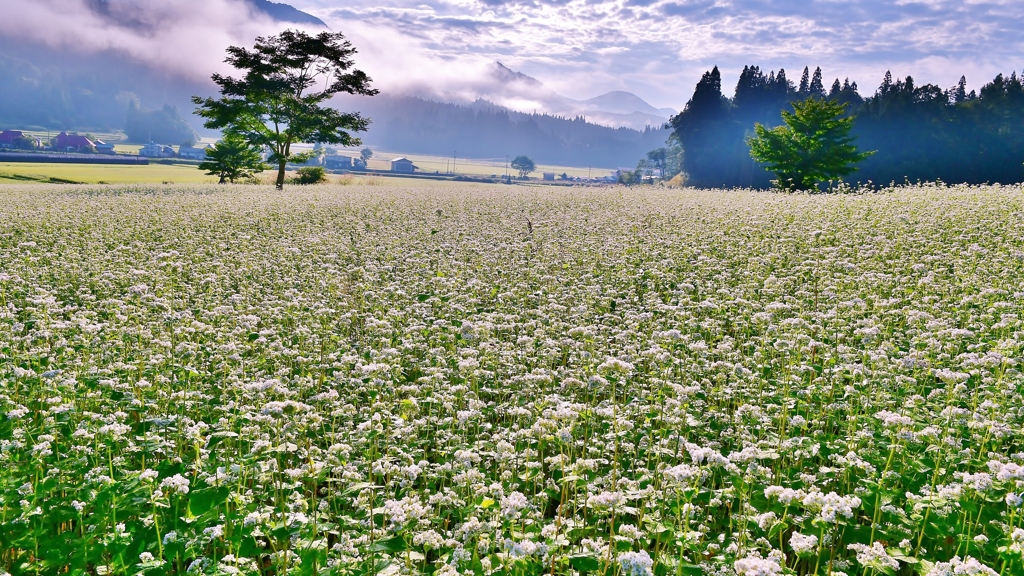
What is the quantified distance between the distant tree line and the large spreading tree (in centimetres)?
4479

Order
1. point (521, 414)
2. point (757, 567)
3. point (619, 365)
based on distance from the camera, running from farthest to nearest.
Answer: point (521, 414) < point (619, 365) < point (757, 567)

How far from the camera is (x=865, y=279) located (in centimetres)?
1037

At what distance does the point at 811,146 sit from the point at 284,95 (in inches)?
1784

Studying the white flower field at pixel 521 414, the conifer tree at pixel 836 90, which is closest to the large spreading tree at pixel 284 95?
the white flower field at pixel 521 414

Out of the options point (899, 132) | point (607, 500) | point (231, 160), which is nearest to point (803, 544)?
point (607, 500)

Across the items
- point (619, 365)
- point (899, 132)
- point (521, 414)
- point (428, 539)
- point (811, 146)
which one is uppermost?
point (899, 132)

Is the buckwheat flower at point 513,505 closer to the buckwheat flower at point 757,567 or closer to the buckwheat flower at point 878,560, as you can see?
the buckwheat flower at point 757,567

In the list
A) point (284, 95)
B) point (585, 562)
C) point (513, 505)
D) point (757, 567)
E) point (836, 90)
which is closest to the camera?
point (757, 567)

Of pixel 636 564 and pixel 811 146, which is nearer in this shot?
pixel 636 564

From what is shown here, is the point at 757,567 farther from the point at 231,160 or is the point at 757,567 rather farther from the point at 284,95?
the point at 231,160

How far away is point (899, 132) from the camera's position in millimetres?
81562

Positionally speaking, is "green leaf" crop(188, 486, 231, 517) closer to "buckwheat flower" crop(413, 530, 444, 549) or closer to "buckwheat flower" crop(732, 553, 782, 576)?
"buckwheat flower" crop(413, 530, 444, 549)

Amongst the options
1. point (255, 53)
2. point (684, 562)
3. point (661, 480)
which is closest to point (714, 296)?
point (661, 480)

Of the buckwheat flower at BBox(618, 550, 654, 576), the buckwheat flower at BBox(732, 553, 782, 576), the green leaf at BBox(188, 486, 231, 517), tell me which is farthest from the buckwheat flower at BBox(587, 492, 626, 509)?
the green leaf at BBox(188, 486, 231, 517)
